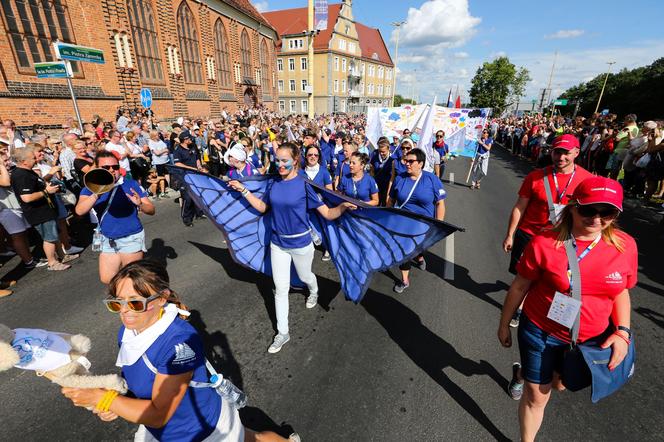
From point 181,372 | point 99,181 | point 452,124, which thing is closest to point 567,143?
point 181,372

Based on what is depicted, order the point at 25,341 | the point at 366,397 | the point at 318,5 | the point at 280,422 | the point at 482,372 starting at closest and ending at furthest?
1. the point at 25,341
2. the point at 280,422
3. the point at 366,397
4. the point at 482,372
5. the point at 318,5

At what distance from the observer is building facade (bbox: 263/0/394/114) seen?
56.1 m

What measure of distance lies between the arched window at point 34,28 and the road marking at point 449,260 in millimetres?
17453

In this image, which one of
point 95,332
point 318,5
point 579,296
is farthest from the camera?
point 318,5

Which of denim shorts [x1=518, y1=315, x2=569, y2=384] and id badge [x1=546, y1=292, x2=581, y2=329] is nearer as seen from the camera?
id badge [x1=546, y1=292, x2=581, y2=329]

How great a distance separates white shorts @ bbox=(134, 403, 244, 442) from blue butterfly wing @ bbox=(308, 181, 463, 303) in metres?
1.90

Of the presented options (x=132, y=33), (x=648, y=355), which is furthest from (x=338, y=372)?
(x=132, y=33)

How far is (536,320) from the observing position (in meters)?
2.06

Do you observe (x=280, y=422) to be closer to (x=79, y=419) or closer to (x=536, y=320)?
(x=79, y=419)

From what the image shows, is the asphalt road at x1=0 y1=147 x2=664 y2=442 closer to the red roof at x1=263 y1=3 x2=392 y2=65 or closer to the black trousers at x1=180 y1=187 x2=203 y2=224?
the black trousers at x1=180 y1=187 x2=203 y2=224

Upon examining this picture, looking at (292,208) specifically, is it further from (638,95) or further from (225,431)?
(638,95)

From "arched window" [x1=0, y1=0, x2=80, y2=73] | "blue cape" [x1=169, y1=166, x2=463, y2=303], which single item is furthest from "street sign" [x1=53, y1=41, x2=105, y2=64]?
"blue cape" [x1=169, y1=166, x2=463, y2=303]

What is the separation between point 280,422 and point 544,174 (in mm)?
3441

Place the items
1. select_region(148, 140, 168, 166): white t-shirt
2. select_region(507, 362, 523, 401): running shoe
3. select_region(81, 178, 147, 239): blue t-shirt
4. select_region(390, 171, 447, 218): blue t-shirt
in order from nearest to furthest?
select_region(507, 362, 523, 401): running shoe < select_region(81, 178, 147, 239): blue t-shirt < select_region(390, 171, 447, 218): blue t-shirt < select_region(148, 140, 168, 166): white t-shirt
